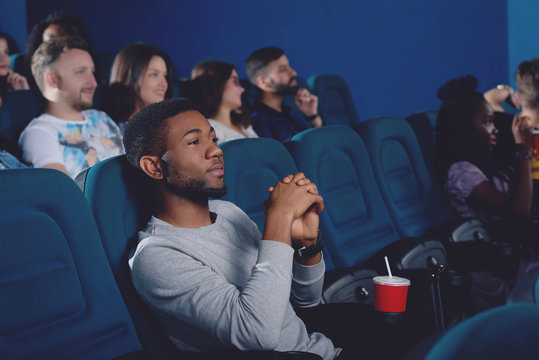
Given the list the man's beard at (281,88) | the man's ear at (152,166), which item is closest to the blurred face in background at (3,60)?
the man's beard at (281,88)

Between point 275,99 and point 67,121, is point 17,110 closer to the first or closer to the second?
point 67,121

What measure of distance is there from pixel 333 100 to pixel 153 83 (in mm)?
1808

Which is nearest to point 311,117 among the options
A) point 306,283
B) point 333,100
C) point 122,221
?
point 333,100

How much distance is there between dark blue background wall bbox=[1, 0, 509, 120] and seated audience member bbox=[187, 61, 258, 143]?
1779 millimetres

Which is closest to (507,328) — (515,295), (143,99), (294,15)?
(515,295)

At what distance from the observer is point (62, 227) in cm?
117

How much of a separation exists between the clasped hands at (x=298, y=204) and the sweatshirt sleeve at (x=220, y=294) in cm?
9

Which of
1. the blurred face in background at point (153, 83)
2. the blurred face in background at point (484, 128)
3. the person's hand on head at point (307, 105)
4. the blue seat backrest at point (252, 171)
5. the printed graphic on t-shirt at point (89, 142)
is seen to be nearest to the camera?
the blue seat backrest at point (252, 171)

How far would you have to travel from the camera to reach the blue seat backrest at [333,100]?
402 cm

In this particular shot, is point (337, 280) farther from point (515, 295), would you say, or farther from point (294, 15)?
point (294, 15)

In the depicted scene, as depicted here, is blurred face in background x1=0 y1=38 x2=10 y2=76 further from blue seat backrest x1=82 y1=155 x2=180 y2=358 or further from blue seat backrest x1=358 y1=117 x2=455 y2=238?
blue seat backrest x1=82 y1=155 x2=180 y2=358

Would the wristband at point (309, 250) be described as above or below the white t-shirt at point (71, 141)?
below

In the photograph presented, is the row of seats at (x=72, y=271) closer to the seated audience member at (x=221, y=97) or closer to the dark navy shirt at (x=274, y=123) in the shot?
the seated audience member at (x=221, y=97)

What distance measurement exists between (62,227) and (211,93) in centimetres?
194
